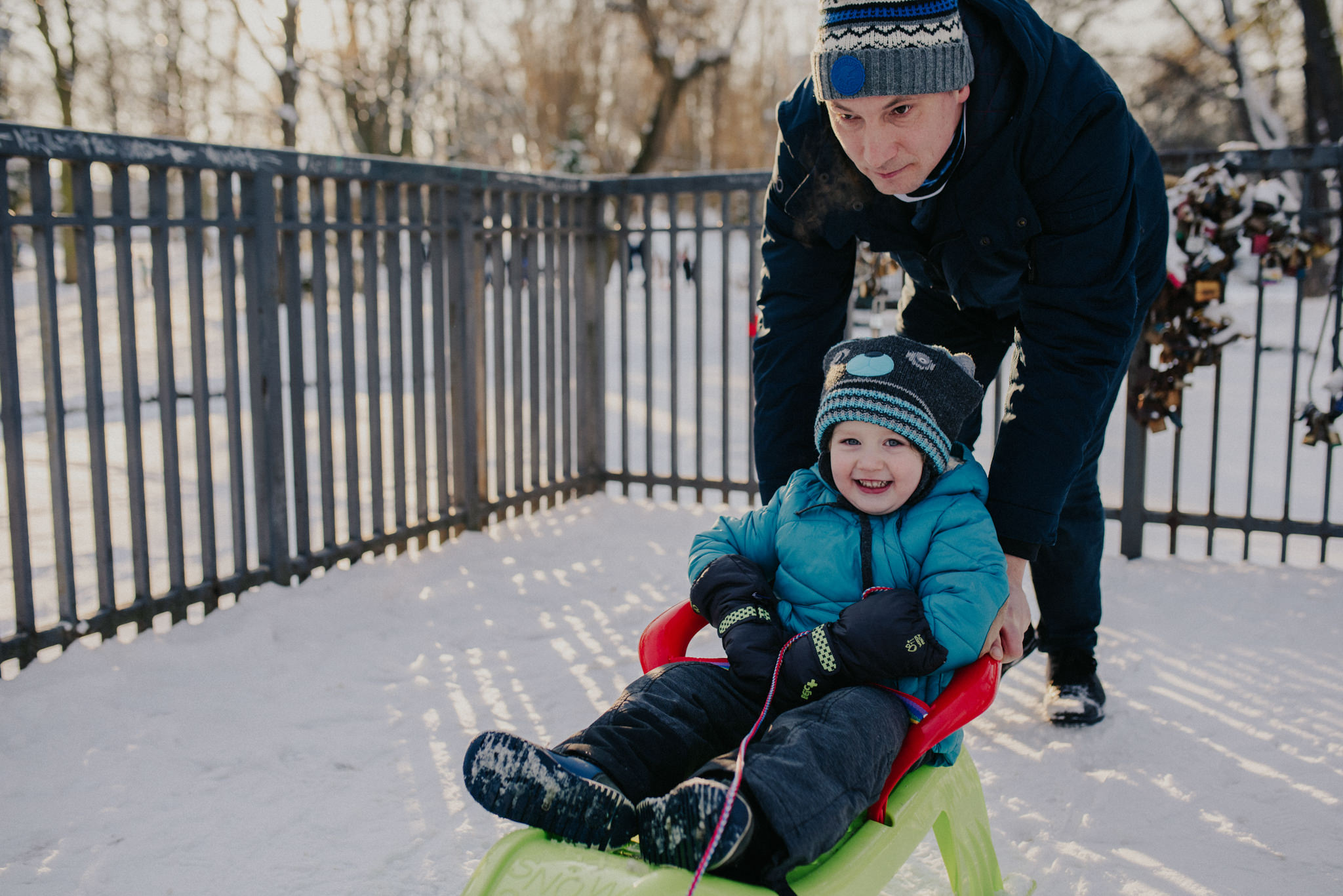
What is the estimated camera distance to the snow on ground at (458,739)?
209 centimetres

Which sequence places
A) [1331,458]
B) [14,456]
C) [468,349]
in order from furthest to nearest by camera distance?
[468,349]
[1331,458]
[14,456]

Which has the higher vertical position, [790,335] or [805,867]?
[790,335]

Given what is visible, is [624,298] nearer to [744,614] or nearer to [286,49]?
[744,614]

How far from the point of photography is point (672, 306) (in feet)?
16.7

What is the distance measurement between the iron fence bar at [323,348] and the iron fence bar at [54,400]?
88 cm

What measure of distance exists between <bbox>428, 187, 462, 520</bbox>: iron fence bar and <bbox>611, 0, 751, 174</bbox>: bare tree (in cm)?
1375

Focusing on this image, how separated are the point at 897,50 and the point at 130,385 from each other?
2552mm

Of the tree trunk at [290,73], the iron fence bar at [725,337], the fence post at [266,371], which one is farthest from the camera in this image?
the tree trunk at [290,73]

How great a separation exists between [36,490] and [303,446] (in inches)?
104

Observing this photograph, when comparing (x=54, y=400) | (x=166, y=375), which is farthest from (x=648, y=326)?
(x=54, y=400)

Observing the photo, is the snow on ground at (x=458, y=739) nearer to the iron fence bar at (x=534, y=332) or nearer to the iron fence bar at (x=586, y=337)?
the iron fence bar at (x=534, y=332)

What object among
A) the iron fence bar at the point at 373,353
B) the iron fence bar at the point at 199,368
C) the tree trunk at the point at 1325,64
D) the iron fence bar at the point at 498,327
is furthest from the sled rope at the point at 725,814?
the tree trunk at the point at 1325,64

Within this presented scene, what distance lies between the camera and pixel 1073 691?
2.77 m

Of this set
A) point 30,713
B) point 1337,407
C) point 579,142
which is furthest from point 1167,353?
point 579,142
